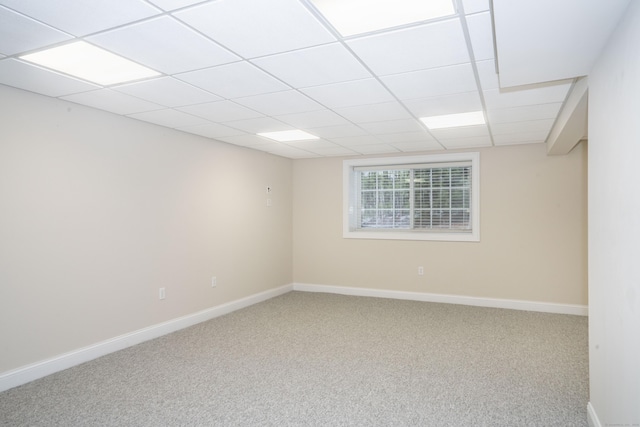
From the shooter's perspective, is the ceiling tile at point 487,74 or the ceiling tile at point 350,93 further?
the ceiling tile at point 350,93

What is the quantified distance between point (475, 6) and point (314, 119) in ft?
7.22

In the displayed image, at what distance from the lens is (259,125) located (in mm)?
4094

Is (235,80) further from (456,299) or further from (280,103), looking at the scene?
(456,299)

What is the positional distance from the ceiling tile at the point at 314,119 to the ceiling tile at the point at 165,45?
1316 mm

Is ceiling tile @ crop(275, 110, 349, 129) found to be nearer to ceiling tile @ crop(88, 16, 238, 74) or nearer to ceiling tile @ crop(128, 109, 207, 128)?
ceiling tile @ crop(128, 109, 207, 128)

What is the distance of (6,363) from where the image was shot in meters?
2.85

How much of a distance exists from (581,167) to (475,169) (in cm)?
A: 124

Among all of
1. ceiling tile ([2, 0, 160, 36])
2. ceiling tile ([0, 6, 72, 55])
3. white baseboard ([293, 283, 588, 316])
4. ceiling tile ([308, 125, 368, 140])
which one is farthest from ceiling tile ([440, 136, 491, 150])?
ceiling tile ([0, 6, 72, 55])

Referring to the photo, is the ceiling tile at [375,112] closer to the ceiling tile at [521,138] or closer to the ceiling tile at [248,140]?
the ceiling tile at [248,140]

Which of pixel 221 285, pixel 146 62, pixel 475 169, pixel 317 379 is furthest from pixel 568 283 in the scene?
pixel 146 62

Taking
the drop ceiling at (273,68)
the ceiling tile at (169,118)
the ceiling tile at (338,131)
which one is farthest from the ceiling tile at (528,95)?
the ceiling tile at (169,118)

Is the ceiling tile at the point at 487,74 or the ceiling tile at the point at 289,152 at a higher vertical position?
the ceiling tile at the point at 487,74

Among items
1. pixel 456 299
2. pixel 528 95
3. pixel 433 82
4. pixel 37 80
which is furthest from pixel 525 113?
pixel 37 80

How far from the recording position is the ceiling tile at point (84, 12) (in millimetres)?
1760
